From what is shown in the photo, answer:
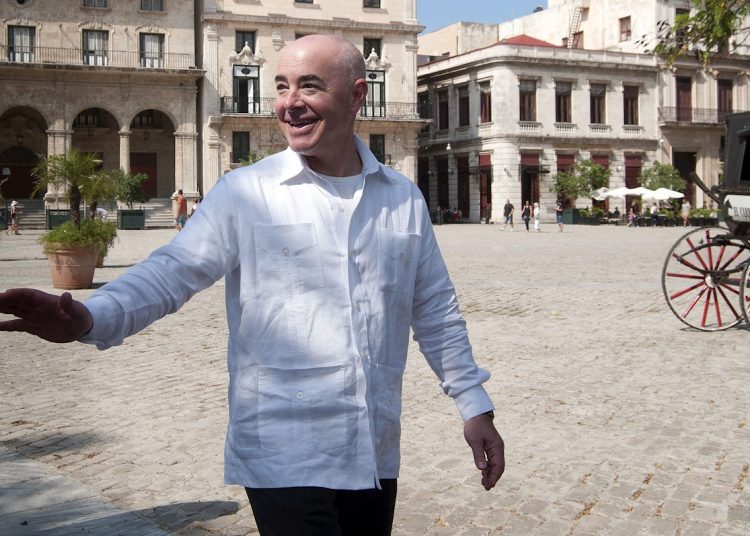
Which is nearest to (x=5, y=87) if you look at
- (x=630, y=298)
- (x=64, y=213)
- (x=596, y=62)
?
(x=64, y=213)

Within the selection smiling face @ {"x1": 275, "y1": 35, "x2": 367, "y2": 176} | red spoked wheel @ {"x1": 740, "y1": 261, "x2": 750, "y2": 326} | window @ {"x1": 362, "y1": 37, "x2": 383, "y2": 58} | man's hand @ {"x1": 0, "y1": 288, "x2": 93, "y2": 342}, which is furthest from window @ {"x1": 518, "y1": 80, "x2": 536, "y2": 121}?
man's hand @ {"x1": 0, "y1": 288, "x2": 93, "y2": 342}

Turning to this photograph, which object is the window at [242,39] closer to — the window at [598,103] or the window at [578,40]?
the window at [598,103]

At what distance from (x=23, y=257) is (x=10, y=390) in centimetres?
1585

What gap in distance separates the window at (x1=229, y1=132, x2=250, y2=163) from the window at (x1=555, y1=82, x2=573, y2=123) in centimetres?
1725

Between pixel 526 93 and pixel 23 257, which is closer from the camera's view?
pixel 23 257

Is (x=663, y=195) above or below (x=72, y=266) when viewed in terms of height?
above

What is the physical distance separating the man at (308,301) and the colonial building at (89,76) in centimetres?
4135

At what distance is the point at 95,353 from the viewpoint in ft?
27.5

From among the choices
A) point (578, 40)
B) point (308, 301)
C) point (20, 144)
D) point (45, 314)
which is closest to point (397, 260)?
point (308, 301)

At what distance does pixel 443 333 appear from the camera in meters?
2.61

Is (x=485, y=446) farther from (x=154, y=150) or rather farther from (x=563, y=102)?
(x=563, y=102)

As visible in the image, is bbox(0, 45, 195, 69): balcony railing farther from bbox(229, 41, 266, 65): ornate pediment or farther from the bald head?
the bald head

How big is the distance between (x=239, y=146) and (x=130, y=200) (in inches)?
272

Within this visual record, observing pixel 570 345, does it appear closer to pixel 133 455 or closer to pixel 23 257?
pixel 133 455
